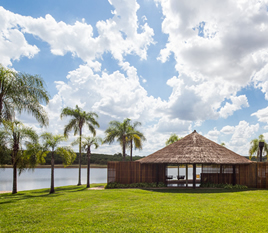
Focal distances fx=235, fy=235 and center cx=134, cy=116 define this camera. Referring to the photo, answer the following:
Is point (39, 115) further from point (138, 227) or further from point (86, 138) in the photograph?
point (86, 138)

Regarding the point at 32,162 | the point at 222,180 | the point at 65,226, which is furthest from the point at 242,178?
the point at 32,162

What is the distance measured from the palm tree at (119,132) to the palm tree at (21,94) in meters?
14.9

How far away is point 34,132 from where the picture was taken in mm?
18359

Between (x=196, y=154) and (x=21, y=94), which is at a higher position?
(x=21, y=94)

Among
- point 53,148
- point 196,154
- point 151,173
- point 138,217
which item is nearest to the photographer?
point 138,217

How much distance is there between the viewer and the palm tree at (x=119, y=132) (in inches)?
1001

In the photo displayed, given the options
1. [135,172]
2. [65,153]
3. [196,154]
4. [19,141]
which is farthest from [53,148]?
[196,154]

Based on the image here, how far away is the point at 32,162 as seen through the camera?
18.2 m

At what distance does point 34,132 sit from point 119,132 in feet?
31.6

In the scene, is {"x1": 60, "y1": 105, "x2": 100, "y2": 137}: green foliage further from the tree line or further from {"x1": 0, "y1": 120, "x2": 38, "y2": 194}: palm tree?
{"x1": 0, "y1": 120, "x2": 38, "y2": 194}: palm tree

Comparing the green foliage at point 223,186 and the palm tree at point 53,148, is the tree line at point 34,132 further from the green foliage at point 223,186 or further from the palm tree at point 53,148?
the green foliage at point 223,186

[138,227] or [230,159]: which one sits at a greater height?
[230,159]

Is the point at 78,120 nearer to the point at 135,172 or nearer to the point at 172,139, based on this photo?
the point at 135,172

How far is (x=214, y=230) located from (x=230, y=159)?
11.9 m
